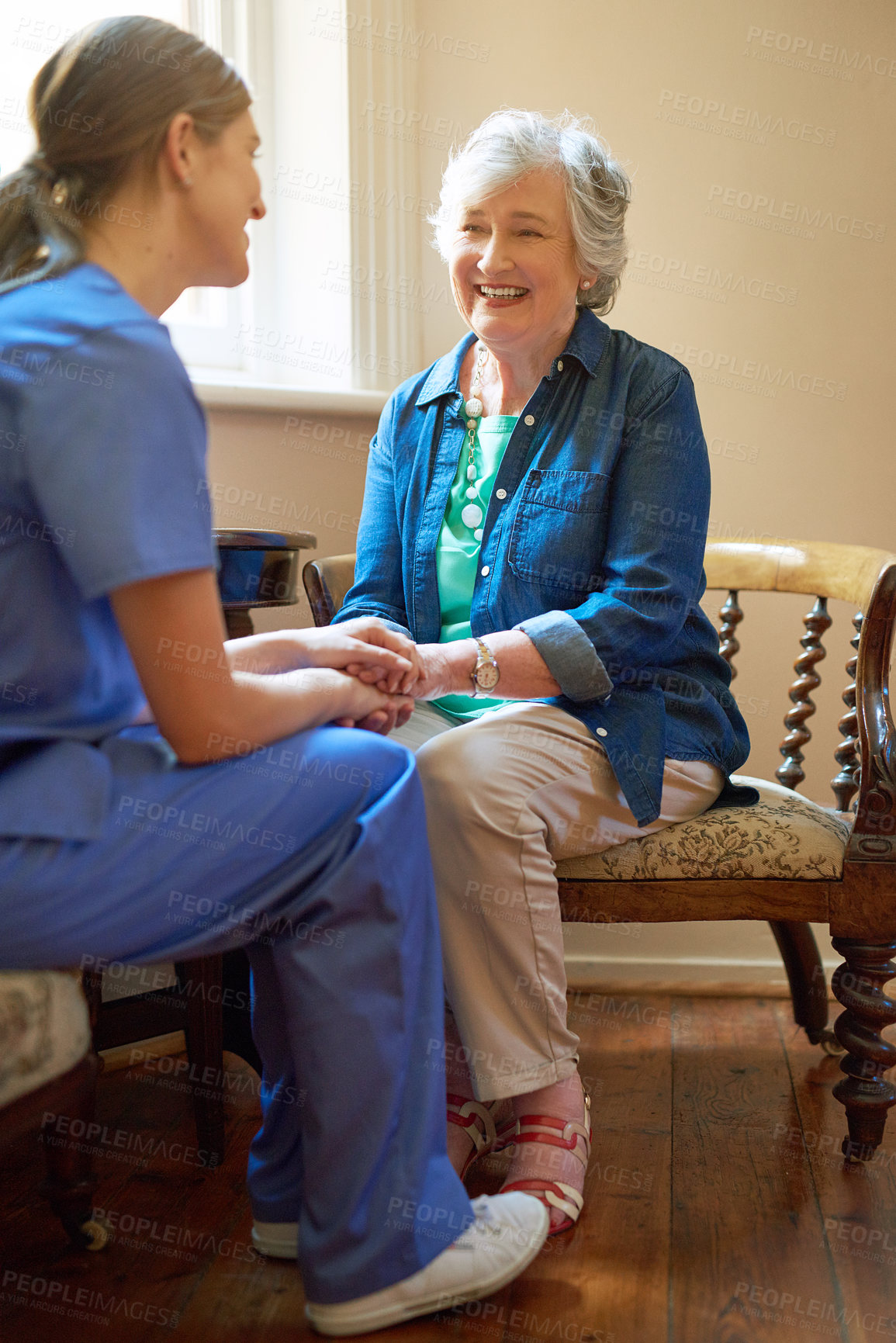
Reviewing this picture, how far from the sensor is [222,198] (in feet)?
3.20

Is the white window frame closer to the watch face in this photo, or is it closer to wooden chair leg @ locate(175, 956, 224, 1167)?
the watch face

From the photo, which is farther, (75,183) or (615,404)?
(615,404)

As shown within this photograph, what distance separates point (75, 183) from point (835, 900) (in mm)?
1171

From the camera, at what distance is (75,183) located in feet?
3.02

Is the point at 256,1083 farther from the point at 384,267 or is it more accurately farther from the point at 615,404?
the point at 384,267

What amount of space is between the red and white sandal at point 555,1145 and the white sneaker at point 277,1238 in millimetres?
237

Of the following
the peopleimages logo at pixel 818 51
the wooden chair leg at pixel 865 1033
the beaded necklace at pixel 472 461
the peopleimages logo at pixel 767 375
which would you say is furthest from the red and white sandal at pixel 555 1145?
the peopleimages logo at pixel 818 51

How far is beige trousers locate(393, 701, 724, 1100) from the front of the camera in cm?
129

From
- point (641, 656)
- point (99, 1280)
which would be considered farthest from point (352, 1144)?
point (641, 656)

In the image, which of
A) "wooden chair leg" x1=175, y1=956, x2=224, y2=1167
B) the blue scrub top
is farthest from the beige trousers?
the blue scrub top

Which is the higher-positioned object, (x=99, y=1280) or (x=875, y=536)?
(x=875, y=536)

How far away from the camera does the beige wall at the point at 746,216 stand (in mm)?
1997

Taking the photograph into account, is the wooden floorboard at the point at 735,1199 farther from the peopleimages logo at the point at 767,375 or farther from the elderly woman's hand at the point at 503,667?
the peopleimages logo at the point at 767,375

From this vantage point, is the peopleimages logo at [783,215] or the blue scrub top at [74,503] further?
the peopleimages logo at [783,215]
